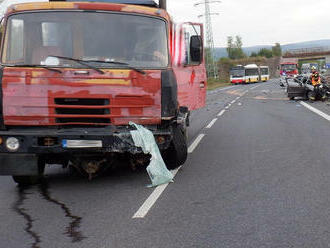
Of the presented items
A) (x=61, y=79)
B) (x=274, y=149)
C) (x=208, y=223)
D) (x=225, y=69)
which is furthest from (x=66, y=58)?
(x=225, y=69)

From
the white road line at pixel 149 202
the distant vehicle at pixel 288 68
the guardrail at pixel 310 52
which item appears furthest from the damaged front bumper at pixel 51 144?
the guardrail at pixel 310 52

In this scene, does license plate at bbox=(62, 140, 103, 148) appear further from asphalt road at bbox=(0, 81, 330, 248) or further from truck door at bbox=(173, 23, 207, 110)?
truck door at bbox=(173, 23, 207, 110)

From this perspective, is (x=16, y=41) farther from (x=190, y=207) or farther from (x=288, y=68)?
(x=288, y=68)

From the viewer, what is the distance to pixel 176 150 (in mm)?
6867

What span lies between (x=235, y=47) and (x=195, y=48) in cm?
18092

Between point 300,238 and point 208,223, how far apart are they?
90 centimetres

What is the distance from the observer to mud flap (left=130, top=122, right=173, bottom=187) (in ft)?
20.3

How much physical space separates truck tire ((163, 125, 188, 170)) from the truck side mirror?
1.15m

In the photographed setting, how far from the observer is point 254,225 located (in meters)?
4.66

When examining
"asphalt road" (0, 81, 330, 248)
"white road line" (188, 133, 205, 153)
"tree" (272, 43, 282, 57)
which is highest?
"tree" (272, 43, 282, 57)

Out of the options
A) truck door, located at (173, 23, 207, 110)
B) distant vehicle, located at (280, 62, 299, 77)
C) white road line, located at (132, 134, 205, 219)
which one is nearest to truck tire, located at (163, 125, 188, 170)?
white road line, located at (132, 134, 205, 219)

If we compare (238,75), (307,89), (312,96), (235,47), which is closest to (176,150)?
(312,96)

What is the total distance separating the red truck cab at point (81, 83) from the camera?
19.9 feet

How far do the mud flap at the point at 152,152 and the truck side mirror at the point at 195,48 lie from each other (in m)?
1.78
